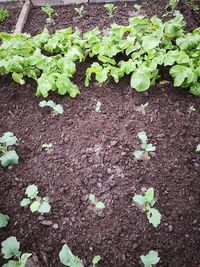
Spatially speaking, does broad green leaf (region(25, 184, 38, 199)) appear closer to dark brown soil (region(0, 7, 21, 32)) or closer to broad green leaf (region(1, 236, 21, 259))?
broad green leaf (region(1, 236, 21, 259))

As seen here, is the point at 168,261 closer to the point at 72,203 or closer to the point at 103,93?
the point at 72,203

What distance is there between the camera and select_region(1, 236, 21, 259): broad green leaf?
1.77 m

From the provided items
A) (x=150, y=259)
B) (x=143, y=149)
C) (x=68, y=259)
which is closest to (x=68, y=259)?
(x=68, y=259)

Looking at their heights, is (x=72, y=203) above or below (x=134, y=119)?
below

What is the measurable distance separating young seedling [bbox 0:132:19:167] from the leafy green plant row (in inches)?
18.9

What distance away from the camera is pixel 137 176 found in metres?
2.17

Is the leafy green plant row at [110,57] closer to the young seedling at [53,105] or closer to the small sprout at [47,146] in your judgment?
the young seedling at [53,105]

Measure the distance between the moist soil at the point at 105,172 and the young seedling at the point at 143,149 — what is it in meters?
0.05

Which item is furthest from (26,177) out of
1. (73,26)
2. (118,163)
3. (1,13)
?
(1,13)

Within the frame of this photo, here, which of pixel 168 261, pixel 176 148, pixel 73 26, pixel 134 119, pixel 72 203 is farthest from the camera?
pixel 73 26

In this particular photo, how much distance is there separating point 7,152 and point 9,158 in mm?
62

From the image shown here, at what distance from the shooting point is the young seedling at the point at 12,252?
1.73 metres

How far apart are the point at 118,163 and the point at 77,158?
1.01ft

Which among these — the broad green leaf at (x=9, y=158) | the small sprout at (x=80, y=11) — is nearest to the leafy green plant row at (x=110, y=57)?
the broad green leaf at (x=9, y=158)
